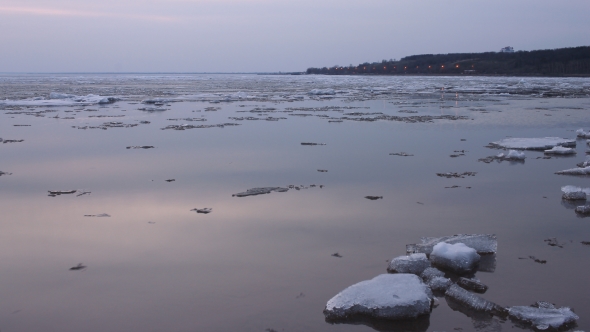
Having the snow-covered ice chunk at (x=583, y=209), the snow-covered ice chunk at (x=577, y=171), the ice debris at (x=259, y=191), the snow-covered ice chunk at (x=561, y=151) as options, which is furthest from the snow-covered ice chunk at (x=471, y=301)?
the snow-covered ice chunk at (x=561, y=151)

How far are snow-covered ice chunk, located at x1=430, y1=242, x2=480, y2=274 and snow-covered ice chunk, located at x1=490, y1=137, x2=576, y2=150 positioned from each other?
19.3ft

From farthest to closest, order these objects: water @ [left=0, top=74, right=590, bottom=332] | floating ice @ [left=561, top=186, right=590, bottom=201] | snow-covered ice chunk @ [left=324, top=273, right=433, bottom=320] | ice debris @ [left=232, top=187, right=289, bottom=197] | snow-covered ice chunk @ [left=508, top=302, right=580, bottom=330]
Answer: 1. ice debris @ [left=232, top=187, right=289, bottom=197]
2. floating ice @ [left=561, top=186, right=590, bottom=201]
3. water @ [left=0, top=74, right=590, bottom=332]
4. snow-covered ice chunk @ [left=324, top=273, right=433, bottom=320]
5. snow-covered ice chunk @ [left=508, top=302, right=580, bottom=330]

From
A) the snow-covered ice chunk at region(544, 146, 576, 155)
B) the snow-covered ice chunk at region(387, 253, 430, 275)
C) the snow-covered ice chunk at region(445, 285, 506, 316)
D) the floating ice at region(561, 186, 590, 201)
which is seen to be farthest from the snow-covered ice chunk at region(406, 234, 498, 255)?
the snow-covered ice chunk at region(544, 146, 576, 155)

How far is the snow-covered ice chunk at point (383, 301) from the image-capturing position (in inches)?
120

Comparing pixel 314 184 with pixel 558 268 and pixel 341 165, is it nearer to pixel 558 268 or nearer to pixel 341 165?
pixel 341 165

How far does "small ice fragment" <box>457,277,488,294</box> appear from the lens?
11.1 ft

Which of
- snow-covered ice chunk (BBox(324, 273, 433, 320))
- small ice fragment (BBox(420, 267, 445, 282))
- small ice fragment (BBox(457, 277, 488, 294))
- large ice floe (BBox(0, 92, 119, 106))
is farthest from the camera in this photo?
large ice floe (BBox(0, 92, 119, 106))

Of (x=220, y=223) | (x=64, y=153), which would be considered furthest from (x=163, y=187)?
(x=64, y=153)

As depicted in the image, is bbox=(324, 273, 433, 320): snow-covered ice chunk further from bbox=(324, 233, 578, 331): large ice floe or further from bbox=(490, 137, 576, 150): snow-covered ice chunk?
bbox=(490, 137, 576, 150): snow-covered ice chunk

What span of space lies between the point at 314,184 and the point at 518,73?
258 feet

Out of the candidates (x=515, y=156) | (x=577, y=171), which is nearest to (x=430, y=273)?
(x=577, y=171)

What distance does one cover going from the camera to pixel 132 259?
12.8ft

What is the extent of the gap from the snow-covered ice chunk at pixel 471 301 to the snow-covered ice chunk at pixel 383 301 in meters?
0.16

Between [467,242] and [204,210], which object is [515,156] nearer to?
[467,242]
